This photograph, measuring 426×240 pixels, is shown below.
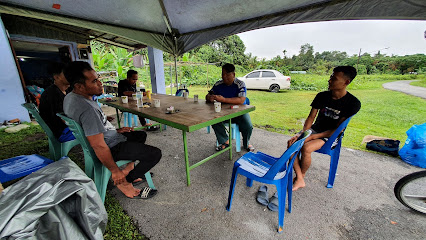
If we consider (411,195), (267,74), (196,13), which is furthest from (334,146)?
(267,74)

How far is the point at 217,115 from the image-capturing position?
7.70 ft

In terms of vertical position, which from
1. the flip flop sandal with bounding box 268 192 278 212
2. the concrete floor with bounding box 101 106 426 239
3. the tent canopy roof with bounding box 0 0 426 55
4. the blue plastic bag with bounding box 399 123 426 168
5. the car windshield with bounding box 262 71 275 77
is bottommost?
the concrete floor with bounding box 101 106 426 239

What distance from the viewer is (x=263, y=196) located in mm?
2166

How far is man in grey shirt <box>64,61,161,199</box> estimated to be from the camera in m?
1.69

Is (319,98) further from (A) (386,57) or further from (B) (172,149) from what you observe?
(A) (386,57)

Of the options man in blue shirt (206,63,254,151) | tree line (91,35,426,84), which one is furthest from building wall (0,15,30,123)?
tree line (91,35,426,84)

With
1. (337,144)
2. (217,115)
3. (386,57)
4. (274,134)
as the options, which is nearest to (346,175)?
(337,144)

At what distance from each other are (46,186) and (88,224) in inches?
12.8

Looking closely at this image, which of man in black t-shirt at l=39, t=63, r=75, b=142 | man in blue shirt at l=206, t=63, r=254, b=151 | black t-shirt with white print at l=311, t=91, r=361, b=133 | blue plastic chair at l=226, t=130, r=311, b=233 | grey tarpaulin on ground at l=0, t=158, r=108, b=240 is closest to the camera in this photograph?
grey tarpaulin on ground at l=0, t=158, r=108, b=240

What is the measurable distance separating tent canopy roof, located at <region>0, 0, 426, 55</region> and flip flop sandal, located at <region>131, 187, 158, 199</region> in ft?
10.4

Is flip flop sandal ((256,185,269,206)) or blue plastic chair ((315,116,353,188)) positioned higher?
blue plastic chair ((315,116,353,188))

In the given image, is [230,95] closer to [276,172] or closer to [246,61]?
[276,172]

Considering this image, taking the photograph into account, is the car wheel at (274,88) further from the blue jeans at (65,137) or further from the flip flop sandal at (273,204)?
the blue jeans at (65,137)

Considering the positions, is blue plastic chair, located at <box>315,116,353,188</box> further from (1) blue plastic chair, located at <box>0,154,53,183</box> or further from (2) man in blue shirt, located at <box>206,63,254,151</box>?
(1) blue plastic chair, located at <box>0,154,53,183</box>
